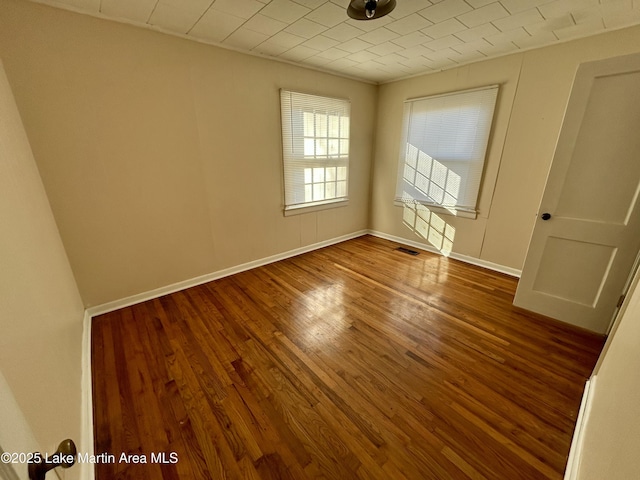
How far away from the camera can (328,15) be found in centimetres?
198

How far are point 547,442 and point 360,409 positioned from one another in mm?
955

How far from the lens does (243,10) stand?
6.28 feet

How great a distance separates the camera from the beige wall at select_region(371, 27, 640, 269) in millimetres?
2432

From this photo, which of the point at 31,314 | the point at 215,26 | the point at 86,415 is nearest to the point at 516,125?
the point at 215,26

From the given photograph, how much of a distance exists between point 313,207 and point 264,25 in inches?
83.2

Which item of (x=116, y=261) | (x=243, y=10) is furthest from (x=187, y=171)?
(x=243, y=10)

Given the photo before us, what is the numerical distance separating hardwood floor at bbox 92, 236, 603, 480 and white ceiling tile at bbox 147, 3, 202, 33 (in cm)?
239

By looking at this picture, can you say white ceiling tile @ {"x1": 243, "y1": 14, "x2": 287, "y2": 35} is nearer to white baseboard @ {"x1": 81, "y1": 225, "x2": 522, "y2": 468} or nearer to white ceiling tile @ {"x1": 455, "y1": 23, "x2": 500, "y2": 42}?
white ceiling tile @ {"x1": 455, "y1": 23, "x2": 500, "y2": 42}

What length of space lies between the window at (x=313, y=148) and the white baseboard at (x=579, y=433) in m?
3.09

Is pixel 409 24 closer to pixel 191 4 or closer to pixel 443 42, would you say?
pixel 443 42

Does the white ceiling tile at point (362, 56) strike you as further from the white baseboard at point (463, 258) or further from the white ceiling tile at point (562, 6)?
the white baseboard at point (463, 258)

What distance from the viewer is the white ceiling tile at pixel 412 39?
7.57ft

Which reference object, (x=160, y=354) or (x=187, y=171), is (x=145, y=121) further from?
(x=160, y=354)

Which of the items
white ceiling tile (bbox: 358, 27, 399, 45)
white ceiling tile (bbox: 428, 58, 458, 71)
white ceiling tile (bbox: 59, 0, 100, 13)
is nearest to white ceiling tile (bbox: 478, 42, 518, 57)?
white ceiling tile (bbox: 428, 58, 458, 71)
